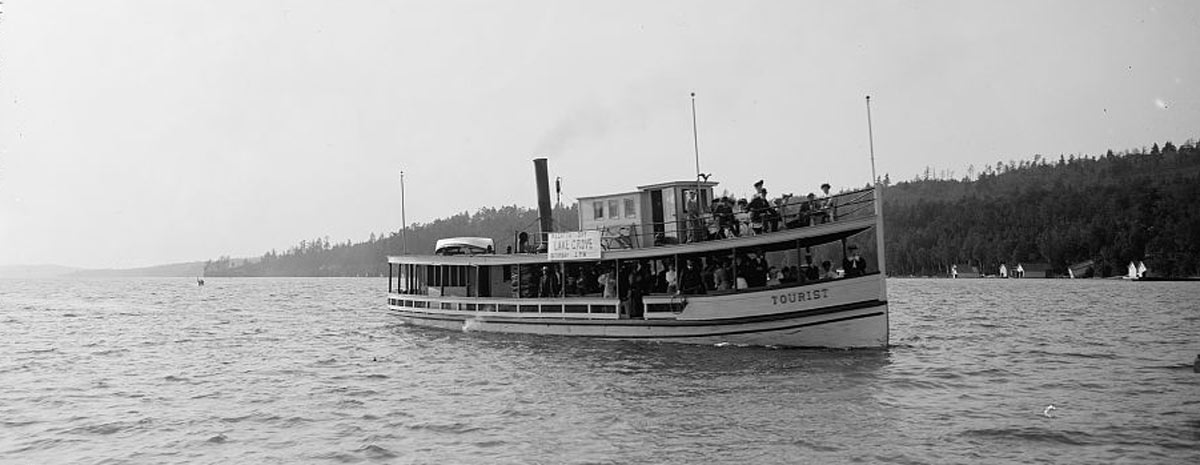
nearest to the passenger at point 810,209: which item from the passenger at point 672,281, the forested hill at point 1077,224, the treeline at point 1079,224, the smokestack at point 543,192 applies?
the passenger at point 672,281

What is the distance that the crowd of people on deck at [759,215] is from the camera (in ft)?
80.3

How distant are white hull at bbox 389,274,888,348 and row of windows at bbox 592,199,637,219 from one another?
2.94 m

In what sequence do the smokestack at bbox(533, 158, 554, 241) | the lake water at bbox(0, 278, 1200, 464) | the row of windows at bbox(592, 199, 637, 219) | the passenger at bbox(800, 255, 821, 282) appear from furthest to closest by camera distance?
1. the smokestack at bbox(533, 158, 554, 241)
2. the row of windows at bbox(592, 199, 637, 219)
3. the passenger at bbox(800, 255, 821, 282)
4. the lake water at bbox(0, 278, 1200, 464)

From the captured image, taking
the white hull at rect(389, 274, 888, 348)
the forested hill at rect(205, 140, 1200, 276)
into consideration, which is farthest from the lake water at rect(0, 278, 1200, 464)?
the forested hill at rect(205, 140, 1200, 276)

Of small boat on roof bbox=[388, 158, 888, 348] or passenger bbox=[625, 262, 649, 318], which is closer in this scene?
small boat on roof bbox=[388, 158, 888, 348]

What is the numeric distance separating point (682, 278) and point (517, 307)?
22.9 feet

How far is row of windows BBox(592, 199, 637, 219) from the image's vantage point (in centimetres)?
2938

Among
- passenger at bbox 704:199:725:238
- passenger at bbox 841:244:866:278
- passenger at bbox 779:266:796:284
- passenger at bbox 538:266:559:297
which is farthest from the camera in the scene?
passenger at bbox 538:266:559:297

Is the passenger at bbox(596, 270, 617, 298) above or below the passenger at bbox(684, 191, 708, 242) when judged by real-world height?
below

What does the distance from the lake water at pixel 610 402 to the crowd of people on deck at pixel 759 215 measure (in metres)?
3.31

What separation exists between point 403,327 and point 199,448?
87.9 feet

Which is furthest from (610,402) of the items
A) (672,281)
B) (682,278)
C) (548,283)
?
(548,283)

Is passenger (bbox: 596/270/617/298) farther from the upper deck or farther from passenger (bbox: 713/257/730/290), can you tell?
passenger (bbox: 713/257/730/290)

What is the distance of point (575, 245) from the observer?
95.0 feet
